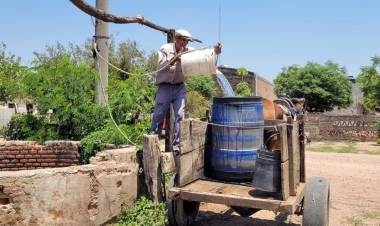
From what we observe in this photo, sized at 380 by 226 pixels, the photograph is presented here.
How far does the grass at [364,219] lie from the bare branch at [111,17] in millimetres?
3923

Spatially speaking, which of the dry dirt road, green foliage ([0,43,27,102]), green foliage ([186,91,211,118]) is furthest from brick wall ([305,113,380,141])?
green foliage ([0,43,27,102])

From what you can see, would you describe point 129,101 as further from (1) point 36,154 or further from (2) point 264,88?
(2) point 264,88

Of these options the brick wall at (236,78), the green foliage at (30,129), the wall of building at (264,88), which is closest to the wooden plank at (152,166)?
the green foliage at (30,129)

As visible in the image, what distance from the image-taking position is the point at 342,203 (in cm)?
736

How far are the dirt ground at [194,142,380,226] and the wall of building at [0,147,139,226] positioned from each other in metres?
1.19

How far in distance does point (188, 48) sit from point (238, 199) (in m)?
2.46

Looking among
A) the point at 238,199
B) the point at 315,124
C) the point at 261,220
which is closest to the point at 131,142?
the point at 261,220

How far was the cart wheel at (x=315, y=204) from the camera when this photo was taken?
421 cm

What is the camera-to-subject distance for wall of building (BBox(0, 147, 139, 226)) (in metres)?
4.48

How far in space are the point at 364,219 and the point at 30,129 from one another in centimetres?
570

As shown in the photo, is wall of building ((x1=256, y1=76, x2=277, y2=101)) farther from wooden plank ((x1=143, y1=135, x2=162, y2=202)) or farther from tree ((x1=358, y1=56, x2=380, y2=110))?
wooden plank ((x1=143, y1=135, x2=162, y2=202))

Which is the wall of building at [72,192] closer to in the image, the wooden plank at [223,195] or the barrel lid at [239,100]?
the wooden plank at [223,195]

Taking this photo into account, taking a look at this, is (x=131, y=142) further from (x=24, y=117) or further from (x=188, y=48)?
(x=24, y=117)

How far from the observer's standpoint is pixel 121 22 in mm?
6820
